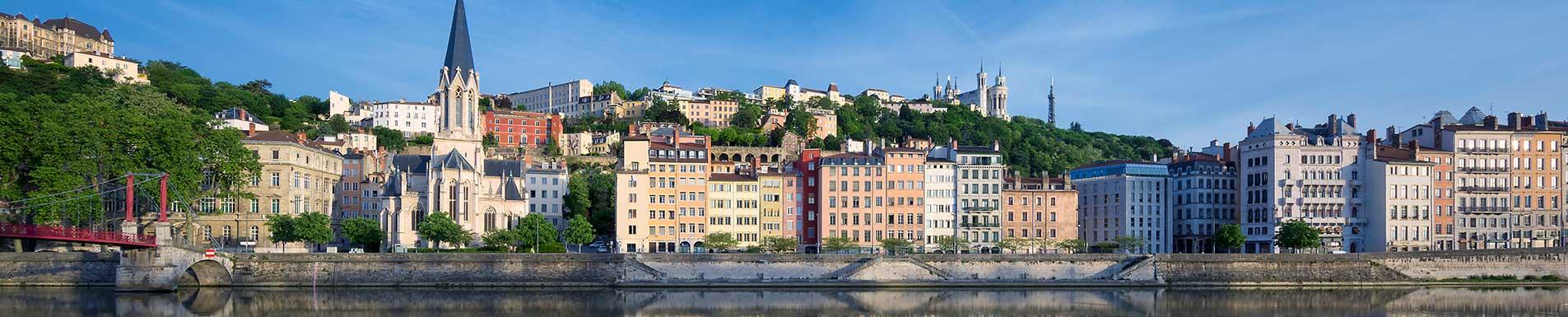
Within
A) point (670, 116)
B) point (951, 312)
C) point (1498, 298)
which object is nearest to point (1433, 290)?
point (1498, 298)

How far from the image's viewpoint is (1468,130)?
83188 mm

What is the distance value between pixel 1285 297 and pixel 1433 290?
33.0 feet

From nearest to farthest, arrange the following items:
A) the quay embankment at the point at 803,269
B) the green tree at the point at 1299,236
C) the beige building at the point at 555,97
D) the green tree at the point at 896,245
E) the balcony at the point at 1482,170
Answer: the quay embankment at the point at 803,269 → the green tree at the point at 1299,236 → the green tree at the point at 896,245 → the balcony at the point at 1482,170 → the beige building at the point at 555,97

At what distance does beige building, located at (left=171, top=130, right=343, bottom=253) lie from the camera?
7494 centimetres

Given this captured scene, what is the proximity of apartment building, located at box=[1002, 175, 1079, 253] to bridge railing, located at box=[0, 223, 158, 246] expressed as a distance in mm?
48314

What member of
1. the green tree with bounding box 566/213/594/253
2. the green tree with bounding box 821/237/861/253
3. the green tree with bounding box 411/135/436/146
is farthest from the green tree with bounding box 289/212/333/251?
the green tree with bounding box 411/135/436/146

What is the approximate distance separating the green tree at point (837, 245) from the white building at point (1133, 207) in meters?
15.6

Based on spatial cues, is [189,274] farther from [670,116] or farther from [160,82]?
[670,116]

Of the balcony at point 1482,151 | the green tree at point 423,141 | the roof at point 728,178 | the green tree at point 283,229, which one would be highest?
the green tree at point 423,141

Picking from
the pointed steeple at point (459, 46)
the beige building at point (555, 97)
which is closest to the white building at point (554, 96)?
the beige building at point (555, 97)

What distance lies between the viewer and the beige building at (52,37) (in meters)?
135

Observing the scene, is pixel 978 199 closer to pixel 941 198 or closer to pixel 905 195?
pixel 941 198

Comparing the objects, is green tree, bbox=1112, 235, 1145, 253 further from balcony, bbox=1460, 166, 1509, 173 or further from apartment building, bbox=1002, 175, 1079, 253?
balcony, bbox=1460, 166, 1509, 173

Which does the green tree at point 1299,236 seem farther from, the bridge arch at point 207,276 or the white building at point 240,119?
the white building at point 240,119
